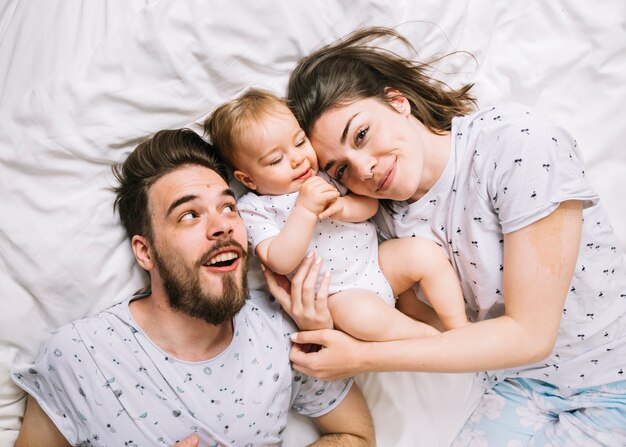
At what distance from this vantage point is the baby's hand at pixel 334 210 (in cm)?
165

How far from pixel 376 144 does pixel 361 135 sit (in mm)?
53

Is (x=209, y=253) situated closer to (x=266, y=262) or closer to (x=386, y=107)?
(x=266, y=262)

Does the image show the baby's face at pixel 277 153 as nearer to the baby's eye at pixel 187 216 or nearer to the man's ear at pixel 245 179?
the man's ear at pixel 245 179

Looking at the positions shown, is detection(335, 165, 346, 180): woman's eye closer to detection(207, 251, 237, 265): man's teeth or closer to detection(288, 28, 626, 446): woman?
detection(288, 28, 626, 446): woman

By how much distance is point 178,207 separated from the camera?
162 cm

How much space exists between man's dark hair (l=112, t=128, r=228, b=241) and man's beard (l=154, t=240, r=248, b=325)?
0.15 m

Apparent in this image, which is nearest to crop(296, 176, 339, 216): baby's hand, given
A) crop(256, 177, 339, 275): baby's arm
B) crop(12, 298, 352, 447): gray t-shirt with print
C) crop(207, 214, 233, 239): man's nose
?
crop(256, 177, 339, 275): baby's arm

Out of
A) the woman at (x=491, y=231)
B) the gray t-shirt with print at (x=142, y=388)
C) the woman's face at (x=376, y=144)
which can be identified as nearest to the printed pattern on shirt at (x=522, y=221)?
the woman at (x=491, y=231)

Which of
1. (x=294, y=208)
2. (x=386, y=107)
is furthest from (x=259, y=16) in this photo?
(x=294, y=208)

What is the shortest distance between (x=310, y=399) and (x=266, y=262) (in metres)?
0.48

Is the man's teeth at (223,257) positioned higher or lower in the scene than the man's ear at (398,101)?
lower

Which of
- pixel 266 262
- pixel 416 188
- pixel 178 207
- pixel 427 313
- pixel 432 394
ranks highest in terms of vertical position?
pixel 416 188

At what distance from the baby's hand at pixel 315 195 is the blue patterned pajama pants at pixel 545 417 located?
0.92 metres

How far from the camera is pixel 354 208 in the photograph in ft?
5.81
